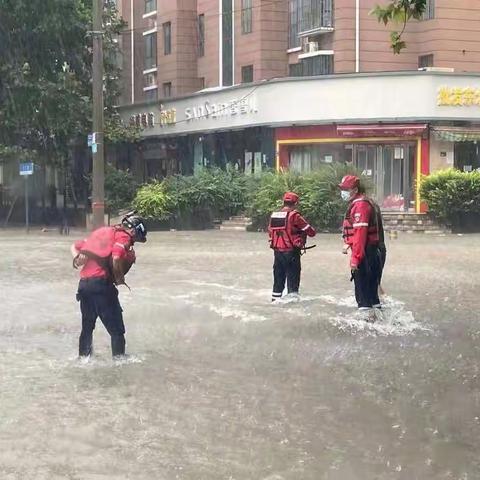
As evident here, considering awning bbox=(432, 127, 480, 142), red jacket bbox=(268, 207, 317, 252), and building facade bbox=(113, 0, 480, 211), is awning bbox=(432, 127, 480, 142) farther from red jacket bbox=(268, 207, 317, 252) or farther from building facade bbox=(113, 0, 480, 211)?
red jacket bbox=(268, 207, 317, 252)

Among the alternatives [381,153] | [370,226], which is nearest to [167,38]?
[381,153]

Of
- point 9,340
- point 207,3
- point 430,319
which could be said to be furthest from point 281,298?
point 207,3

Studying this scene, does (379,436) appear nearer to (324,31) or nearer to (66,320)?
(66,320)

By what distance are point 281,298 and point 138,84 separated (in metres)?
33.3

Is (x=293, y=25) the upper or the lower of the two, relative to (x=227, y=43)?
upper

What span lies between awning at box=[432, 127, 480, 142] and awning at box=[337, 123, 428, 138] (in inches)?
20.8

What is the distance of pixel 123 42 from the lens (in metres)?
44.5

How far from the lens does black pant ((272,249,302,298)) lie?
11.4 metres

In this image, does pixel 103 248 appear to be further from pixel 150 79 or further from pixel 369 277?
pixel 150 79

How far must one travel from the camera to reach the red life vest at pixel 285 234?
1133cm

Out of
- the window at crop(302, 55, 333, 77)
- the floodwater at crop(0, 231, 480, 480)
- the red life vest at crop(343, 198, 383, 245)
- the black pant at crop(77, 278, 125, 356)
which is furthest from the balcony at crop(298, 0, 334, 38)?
the black pant at crop(77, 278, 125, 356)

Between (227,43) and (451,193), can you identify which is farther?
(227,43)

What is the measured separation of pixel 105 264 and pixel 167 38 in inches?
1320

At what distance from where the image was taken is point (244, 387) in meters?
7.11
